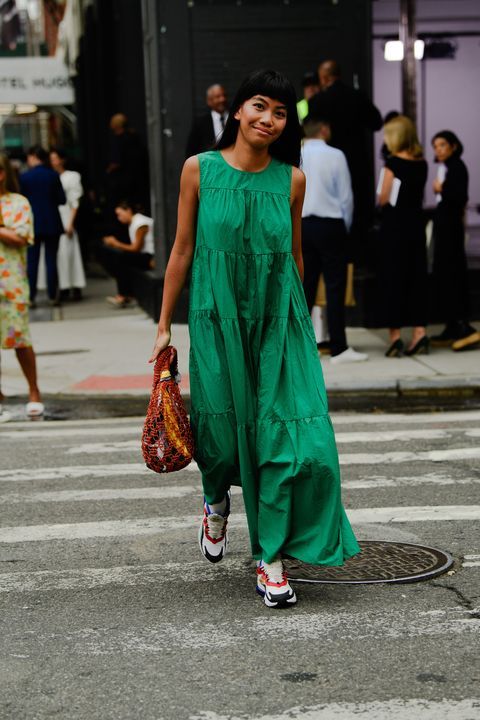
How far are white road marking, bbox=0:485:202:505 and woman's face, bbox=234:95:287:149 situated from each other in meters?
2.40

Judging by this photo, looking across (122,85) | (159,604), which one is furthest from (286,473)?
(122,85)

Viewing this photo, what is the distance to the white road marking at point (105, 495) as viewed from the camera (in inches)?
255

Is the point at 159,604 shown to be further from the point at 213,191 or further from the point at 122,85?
the point at 122,85

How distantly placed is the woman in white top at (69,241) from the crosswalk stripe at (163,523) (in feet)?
34.8

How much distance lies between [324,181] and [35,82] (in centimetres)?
1567

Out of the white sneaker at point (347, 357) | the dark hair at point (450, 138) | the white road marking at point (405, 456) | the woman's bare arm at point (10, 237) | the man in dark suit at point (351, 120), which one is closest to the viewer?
the white road marking at point (405, 456)

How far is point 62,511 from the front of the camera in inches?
245

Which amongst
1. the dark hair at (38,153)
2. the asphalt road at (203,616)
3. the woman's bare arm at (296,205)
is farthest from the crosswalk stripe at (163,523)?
the dark hair at (38,153)

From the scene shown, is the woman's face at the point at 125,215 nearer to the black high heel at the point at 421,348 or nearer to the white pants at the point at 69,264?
the white pants at the point at 69,264

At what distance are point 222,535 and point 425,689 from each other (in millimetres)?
1388

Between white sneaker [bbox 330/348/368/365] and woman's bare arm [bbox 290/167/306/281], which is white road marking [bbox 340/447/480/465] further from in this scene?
white sneaker [bbox 330/348/368/365]

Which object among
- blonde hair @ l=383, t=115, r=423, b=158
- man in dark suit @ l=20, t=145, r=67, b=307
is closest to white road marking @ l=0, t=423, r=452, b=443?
blonde hair @ l=383, t=115, r=423, b=158

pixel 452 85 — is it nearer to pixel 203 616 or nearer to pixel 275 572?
pixel 275 572

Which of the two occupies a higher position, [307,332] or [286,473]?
[307,332]
